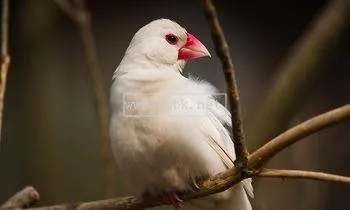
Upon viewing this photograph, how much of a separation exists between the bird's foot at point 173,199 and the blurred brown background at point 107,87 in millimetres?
181

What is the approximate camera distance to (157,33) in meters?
0.87

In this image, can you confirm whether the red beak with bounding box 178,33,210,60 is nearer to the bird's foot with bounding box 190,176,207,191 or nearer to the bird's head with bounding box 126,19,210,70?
the bird's head with bounding box 126,19,210,70

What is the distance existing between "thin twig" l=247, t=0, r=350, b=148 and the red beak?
14.3 inches

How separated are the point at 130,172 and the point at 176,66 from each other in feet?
0.51

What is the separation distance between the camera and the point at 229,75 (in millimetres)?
706

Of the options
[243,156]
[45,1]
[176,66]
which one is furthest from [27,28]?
[243,156]

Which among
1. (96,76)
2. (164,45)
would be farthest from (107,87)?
(164,45)

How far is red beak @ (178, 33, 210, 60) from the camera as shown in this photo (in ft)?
2.73

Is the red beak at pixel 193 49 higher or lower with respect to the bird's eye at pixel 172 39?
lower

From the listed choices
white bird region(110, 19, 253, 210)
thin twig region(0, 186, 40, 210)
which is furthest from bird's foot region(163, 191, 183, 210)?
thin twig region(0, 186, 40, 210)

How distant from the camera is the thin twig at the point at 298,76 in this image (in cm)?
120

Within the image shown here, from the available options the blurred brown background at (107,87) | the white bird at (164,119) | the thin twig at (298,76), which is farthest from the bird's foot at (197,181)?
the thin twig at (298,76)

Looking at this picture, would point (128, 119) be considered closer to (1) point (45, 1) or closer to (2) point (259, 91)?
(2) point (259, 91)

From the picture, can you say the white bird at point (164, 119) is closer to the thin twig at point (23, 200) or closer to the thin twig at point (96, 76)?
the thin twig at point (96, 76)
